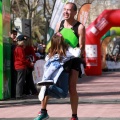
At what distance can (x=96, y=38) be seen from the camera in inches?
1059

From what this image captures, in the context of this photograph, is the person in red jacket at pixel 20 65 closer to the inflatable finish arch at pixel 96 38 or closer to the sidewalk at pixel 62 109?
the sidewalk at pixel 62 109

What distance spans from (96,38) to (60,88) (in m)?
19.0

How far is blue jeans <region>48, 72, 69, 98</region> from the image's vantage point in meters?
7.97

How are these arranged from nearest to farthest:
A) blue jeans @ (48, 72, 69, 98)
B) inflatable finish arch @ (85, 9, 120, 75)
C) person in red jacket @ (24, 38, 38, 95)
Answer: blue jeans @ (48, 72, 69, 98) → person in red jacket @ (24, 38, 38, 95) → inflatable finish arch @ (85, 9, 120, 75)

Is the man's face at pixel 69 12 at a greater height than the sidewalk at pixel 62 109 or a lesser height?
greater

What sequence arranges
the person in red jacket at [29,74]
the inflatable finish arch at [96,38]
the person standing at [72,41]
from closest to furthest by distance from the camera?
the person standing at [72,41]
the person in red jacket at [29,74]
the inflatable finish arch at [96,38]

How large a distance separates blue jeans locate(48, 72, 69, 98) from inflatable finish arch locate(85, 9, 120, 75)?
18.6 meters

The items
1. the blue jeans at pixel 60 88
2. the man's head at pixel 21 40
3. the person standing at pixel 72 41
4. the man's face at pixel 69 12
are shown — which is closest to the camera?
the blue jeans at pixel 60 88

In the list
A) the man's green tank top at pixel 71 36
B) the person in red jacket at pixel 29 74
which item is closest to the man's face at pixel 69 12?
the man's green tank top at pixel 71 36

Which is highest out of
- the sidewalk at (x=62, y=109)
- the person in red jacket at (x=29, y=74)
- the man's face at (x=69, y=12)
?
the man's face at (x=69, y=12)

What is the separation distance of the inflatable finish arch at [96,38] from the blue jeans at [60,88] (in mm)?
18616

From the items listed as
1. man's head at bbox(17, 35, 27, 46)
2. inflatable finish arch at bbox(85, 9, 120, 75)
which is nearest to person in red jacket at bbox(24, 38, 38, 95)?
man's head at bbox(17, 35, 27, 46)

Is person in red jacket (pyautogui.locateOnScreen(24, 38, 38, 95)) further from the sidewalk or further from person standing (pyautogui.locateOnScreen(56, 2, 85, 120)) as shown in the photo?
person standing (pyautogui.locateOnScreen(56, 2, 85, 120))

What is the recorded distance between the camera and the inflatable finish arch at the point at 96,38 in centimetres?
2669
